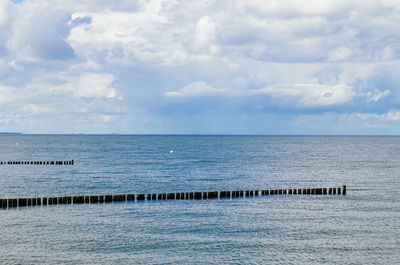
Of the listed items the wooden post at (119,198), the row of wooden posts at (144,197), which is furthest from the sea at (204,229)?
the wooden post at (119,198)

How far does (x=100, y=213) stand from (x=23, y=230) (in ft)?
28.9

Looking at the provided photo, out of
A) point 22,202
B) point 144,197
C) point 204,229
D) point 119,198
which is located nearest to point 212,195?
point 144,197

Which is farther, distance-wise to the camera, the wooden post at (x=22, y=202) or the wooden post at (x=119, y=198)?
the wooden post at (x=119, y=198)

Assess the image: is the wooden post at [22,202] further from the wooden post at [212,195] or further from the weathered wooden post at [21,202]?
the wooden post at [212,195]

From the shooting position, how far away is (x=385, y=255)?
32969 millimetres

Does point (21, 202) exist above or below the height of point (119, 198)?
above

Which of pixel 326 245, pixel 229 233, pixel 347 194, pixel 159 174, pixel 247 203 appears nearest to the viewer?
pixel 326 245

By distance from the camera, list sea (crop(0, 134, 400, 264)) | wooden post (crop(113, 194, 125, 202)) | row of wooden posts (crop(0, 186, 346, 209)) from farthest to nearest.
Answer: wooden post (crop(113, 194, 125, 202)) < row of wooden posts (crop(0, 186, 346, 209)) < sea (crop(0, 134, 400, 264))

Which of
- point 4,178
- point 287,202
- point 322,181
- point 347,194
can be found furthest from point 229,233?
point 4,178

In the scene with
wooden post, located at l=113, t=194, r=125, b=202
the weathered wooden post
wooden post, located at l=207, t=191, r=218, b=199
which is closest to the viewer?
the weathered wooden post

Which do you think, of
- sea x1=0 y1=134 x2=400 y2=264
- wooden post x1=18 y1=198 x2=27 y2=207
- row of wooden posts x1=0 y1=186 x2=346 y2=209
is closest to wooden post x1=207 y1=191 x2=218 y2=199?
row of wooden posts x1=0 y1=186 x2=346 y2=209

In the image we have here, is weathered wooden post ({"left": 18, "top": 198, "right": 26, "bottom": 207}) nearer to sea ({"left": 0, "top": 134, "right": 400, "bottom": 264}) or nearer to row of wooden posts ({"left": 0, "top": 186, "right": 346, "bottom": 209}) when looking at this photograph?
row of wooden posts ({"left": 0, "top": 186, "right": 346, "bottom": 209})

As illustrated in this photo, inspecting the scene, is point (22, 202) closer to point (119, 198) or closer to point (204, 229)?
point (119, 198)

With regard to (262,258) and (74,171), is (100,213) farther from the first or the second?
(74,171)
